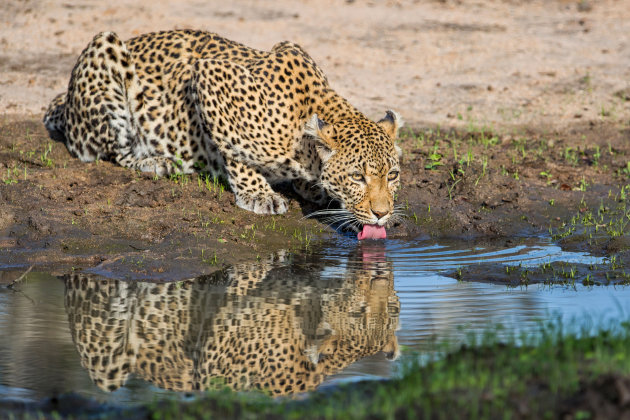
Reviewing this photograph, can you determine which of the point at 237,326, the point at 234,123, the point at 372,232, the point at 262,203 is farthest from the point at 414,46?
the point at 237,326

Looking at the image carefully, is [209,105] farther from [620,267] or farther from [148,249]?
[620,267]

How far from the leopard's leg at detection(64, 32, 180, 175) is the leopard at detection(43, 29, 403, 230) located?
0.01 meters

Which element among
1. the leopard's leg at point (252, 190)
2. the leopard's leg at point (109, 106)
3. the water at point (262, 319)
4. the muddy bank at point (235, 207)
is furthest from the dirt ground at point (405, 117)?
the water at point (262, 319)

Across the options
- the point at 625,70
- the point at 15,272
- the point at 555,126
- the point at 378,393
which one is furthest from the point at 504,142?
the point at 378,393

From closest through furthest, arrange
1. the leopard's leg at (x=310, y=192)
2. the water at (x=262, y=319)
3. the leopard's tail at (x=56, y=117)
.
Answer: the water at (x=262, y=319), the leopard's leg at (x=310, y=192), the leopard's tail at (x=56, y=117)

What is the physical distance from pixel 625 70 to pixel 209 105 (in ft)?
27.9

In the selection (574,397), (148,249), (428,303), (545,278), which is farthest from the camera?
(148,249)

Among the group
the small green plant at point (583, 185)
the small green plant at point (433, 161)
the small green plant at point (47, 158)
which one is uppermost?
the small green plant at point (433, 161)

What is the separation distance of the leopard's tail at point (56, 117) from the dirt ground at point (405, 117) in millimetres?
200

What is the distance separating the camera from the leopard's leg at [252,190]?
10.6m

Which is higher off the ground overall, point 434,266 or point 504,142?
point 504,142

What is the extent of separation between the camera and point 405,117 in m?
14.2

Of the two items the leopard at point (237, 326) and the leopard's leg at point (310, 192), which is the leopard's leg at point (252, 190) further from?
the leopard at point (237, 326)

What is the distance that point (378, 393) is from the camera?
519 cm
